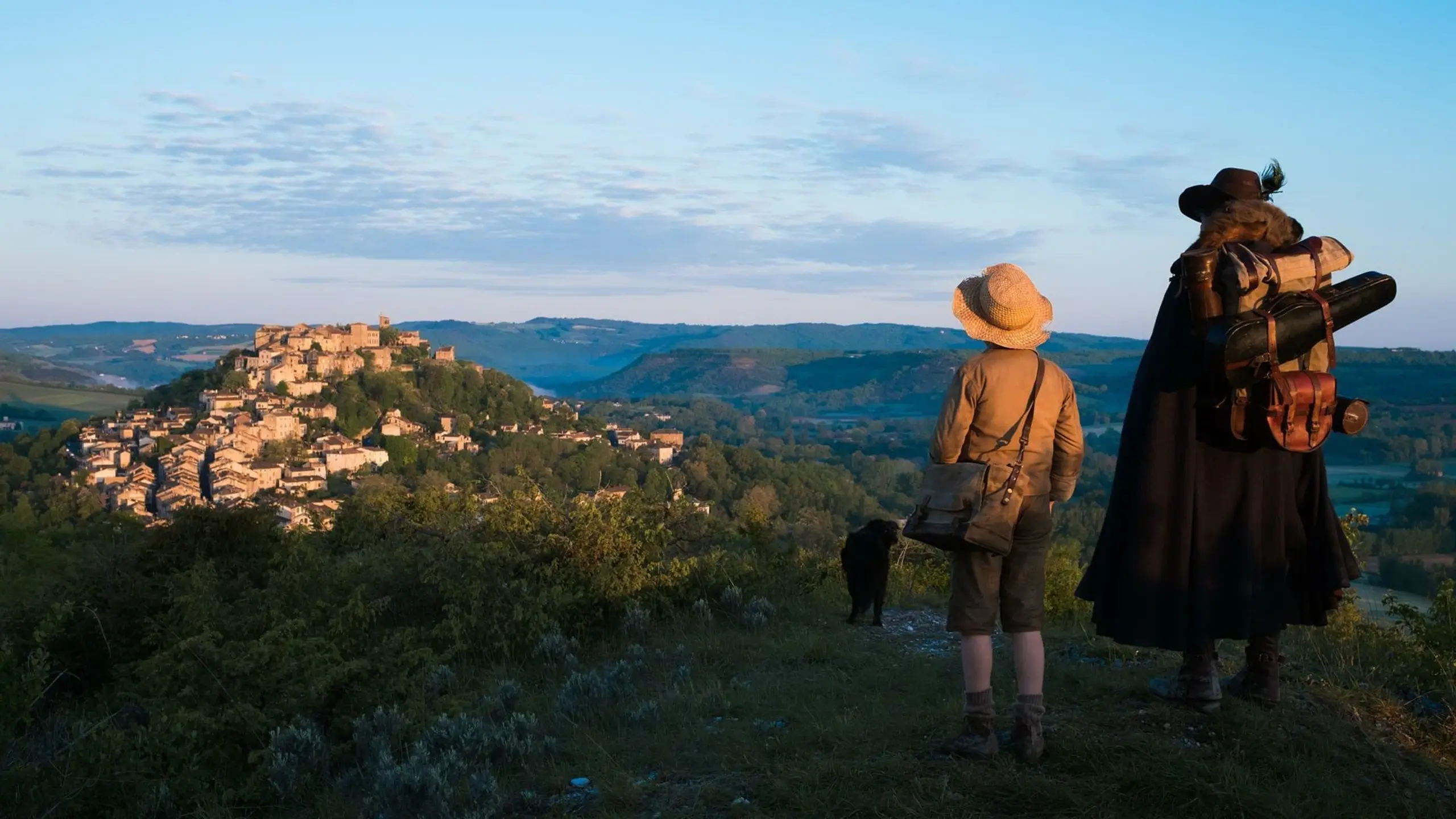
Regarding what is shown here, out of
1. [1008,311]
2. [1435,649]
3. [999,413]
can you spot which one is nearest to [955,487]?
[999,413]

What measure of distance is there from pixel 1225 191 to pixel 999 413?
1.21 m

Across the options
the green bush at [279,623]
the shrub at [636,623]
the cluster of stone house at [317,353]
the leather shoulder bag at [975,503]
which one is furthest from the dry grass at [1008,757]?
the cluster of stone house at [317,353]

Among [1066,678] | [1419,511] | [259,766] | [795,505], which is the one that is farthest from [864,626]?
[795,505]

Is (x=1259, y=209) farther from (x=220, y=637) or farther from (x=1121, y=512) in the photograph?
(x=220, y=637)

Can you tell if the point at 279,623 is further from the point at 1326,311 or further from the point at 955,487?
the point at 1326,311

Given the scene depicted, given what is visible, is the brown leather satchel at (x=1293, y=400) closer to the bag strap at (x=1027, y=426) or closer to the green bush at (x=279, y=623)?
the bag strap at (x=1027, y=426)

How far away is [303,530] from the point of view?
8336mm

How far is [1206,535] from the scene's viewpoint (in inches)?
143

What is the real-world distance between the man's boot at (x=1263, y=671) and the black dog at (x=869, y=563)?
246 cm

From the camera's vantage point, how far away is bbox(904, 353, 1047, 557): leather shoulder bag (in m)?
3.36

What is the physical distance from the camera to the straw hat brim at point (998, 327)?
139 inches

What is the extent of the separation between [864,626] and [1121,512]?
282 cm

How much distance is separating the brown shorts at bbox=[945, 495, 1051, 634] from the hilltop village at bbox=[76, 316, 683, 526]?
25267mm

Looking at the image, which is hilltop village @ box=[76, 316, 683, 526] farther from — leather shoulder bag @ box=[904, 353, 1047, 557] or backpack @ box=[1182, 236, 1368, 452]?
backpack @ box=[1182, 236, 1368, 452]
